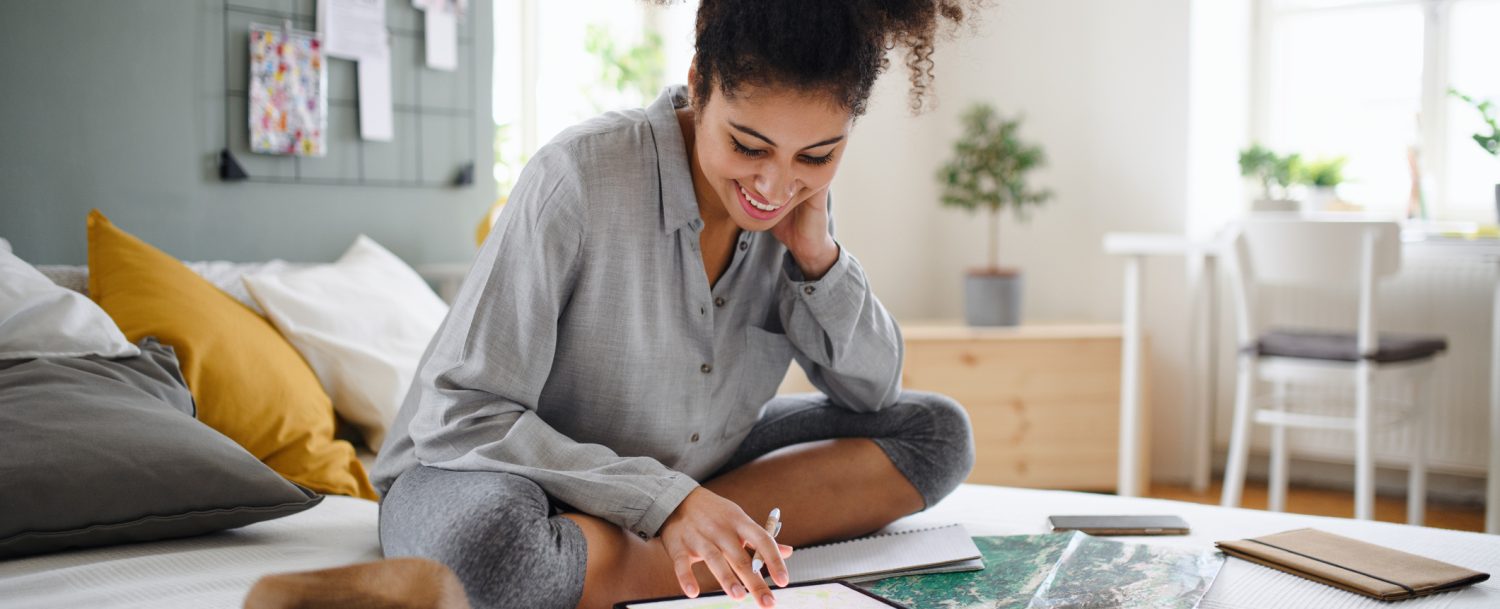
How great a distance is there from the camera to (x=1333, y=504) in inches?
129

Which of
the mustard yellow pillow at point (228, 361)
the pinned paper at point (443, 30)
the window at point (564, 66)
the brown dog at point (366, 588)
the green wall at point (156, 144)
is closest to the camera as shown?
the brown dog at point (366, 588)

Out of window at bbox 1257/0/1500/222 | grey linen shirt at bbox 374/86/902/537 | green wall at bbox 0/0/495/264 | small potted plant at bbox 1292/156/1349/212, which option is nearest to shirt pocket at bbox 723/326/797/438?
grey linen shirt at bbox 374/86/902/537

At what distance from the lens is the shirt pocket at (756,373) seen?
1.39 meters

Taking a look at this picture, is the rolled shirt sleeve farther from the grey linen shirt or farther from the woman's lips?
the woman's lips

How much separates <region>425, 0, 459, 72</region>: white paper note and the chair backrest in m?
1.87

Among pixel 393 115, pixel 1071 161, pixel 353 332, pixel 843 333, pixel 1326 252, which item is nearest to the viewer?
pixel 843 333

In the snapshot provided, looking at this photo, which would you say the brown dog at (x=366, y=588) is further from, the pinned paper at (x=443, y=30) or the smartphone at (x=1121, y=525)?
the pinned paper at (x=443, y=30)

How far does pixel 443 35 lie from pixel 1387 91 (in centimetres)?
272

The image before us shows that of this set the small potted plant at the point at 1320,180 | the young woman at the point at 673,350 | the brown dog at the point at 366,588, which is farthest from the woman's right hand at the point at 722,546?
the small potted plant at the point at 1320,180

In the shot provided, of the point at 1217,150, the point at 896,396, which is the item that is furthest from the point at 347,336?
the point at 1217,150

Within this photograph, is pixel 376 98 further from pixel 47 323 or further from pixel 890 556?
pixel 890 556

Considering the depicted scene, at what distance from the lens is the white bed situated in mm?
1107

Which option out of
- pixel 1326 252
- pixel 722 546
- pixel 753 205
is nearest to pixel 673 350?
pixel 753 205

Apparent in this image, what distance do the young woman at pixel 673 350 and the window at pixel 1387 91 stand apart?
256 cm
